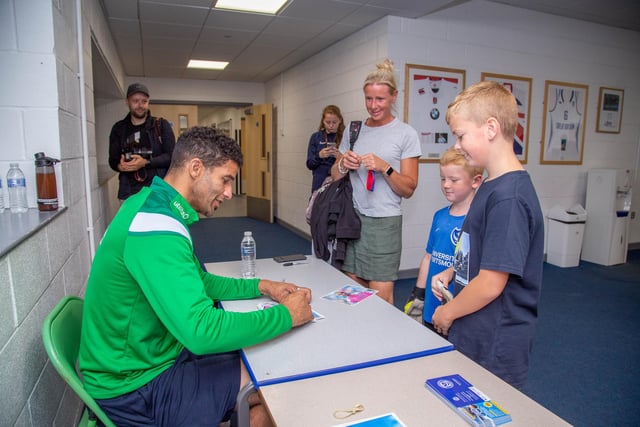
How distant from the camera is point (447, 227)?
75.2 inches

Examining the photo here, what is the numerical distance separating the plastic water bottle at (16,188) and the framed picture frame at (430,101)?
10.7 feet

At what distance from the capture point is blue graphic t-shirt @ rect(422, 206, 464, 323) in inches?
72.9

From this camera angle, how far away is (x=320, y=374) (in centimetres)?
106

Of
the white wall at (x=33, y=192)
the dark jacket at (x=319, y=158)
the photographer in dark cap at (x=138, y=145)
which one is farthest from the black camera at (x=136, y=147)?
the dark jacket at (x=319, y=158)

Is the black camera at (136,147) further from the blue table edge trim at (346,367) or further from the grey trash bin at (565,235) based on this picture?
the grey trash bin at (565,235)

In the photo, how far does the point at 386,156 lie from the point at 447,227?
0.63 m

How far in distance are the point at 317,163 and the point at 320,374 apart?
3.61 m

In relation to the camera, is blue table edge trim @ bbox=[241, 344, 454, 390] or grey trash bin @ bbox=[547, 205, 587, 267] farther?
grey trash bin @ bbox=[547, 205, 587, 267]

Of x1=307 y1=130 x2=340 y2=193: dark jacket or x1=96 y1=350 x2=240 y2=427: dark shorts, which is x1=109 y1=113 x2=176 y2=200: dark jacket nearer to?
x1=307 y1=130 x2=340 y2=193: dark jacket

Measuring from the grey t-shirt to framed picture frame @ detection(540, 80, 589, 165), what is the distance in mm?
3253

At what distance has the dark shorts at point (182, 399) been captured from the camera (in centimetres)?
120

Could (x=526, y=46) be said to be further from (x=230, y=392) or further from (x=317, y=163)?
(x=230, y=392)

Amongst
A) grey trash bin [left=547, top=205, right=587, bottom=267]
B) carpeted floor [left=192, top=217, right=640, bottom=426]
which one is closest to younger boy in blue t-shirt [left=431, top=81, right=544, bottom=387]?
carpeted floor [left=192, top=217, right=640, bottom=426]

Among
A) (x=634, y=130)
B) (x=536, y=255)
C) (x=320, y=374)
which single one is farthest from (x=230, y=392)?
(x=634, y=130)
